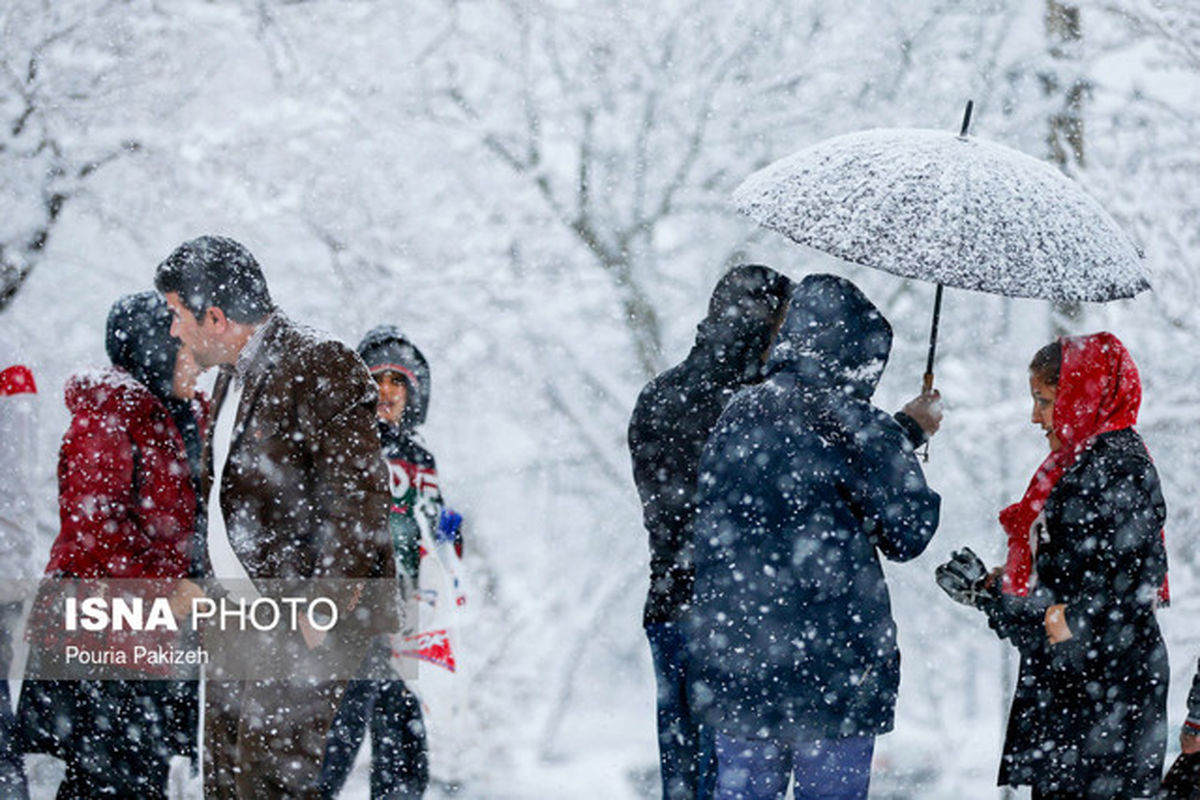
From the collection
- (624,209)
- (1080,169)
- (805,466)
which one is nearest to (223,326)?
(805,466)

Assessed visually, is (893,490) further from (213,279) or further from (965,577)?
(213,279)

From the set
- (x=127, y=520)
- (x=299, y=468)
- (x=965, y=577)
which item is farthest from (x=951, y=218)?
(x=127, y=520)

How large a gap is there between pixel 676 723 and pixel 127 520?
5.80ft

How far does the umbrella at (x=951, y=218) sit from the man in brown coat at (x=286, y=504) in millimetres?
1147

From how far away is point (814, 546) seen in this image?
111 inches

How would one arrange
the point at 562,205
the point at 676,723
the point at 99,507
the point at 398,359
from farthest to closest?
the point at 562,205 → the point at 398,359 → the point at 676,723 → the point at 99,507

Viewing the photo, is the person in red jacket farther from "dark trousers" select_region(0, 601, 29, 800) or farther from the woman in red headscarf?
the woman in red headscarf

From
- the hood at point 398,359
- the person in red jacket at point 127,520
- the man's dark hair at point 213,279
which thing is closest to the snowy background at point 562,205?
the hood at point 398,359

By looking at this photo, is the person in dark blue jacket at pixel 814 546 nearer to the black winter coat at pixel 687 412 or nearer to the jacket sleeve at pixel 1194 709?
the black winter coat at pixel 687 412

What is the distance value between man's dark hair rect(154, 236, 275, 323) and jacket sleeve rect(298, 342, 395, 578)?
25 cm

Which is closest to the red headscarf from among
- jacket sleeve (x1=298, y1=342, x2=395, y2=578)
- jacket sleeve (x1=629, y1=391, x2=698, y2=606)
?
jacket sleeve (x1=629, y1=391, x2=698, y2=606)

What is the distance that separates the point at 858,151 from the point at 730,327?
26.3 inches

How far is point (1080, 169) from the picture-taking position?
8125 millimetres

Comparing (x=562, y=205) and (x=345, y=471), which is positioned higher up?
(x=562, y=205)
